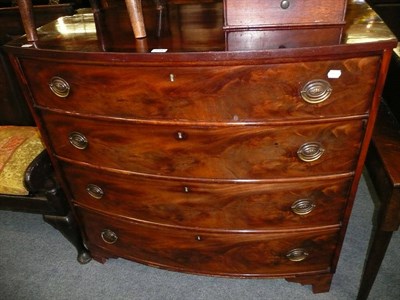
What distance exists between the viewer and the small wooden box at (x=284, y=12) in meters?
0.92

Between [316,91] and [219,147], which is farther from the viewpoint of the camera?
[219,147]

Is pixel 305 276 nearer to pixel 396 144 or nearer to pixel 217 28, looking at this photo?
pixel 396 144

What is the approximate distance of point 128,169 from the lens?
47.6 inches

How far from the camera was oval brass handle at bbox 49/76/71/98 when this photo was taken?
107 cm

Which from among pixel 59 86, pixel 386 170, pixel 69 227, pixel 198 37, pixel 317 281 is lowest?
pixel 317 281

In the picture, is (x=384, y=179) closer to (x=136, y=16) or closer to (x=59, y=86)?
(x=136, y=16)

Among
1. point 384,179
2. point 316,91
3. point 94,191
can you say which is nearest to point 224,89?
point 316,91

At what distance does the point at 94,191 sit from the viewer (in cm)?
136

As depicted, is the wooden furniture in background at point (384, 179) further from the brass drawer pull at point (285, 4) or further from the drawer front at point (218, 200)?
the brass drawer pull at point (285, 4)

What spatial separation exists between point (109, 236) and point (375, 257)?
1172mm

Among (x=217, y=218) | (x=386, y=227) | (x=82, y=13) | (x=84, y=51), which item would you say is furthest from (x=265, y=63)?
(x=82, y=13)

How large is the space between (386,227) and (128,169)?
98cm

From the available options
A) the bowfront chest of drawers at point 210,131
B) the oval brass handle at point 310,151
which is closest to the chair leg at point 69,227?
the bowfront chest of drawers at point 210,131

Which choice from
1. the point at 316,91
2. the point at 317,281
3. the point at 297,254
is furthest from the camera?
the point at 317,281
